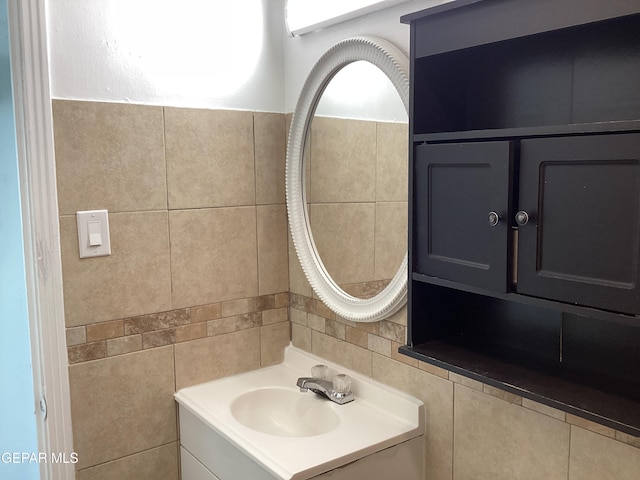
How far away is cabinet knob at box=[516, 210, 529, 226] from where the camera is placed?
95cm

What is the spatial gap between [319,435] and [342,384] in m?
0.18

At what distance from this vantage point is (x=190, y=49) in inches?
64.5

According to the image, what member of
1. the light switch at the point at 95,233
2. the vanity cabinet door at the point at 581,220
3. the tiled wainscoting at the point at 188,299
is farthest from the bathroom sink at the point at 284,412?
the vanity cabinet door at the point at 581,220

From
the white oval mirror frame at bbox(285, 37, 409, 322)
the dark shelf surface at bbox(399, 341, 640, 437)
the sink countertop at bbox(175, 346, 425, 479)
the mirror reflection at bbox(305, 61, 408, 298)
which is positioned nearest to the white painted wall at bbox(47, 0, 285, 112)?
the white oval mirror frame at bbox(285, 37, 409, 322)

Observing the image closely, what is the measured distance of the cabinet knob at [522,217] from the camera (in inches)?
37.3

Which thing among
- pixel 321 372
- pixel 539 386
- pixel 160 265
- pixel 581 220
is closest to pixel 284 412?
pixel 321 372

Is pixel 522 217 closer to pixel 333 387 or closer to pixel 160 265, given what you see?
pixel 333 387

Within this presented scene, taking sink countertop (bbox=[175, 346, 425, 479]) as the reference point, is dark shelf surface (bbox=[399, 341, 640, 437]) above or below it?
above

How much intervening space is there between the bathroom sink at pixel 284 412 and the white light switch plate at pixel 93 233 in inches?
22.3

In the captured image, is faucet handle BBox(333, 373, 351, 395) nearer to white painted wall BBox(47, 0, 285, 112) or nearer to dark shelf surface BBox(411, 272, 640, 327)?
dark shelf surface BBox(411, 272, 640, 327)

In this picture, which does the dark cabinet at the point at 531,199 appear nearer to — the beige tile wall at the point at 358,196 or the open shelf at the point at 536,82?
the open shelf at the point at 536,82

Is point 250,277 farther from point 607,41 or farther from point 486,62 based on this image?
point 607,41

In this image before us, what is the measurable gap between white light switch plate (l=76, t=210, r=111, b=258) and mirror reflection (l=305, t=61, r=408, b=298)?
0.59m

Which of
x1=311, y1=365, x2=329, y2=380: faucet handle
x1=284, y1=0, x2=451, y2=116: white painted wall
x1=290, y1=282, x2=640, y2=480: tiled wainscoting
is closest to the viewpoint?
x1=290, y1=282, x2=640, y2=480: tiled wainscoting
